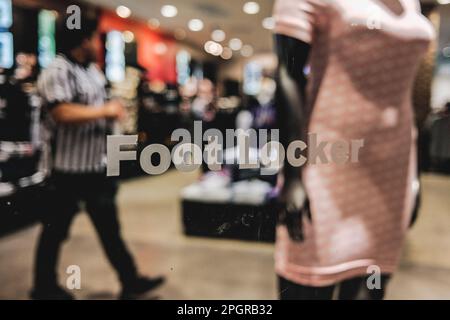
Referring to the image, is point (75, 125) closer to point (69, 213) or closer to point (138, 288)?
point (69, 213)

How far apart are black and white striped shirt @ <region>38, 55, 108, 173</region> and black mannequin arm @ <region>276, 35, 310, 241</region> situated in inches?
45.9

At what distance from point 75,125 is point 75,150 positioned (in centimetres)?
12

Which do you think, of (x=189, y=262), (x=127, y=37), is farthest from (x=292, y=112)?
(x=127, y=37)

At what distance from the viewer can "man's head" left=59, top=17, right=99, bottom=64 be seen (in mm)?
1921

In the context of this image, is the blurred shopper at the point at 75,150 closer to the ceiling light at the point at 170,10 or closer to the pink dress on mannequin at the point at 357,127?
the pink dress on mannequin at the point at 357,127

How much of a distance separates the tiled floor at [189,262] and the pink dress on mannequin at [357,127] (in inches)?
49.5

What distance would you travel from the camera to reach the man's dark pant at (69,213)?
2043 millimetres

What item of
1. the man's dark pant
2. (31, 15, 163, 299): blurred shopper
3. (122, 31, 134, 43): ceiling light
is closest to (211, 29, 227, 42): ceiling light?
(122, 31, 134, 43): ceiling light

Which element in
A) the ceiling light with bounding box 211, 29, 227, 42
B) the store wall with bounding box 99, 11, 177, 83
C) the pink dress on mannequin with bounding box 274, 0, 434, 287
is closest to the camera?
the pink dress on mannequin with bounding box 274, 0, 434, 287

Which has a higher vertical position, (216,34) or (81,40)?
(216,34)

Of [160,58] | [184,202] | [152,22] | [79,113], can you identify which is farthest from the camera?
[160,58]

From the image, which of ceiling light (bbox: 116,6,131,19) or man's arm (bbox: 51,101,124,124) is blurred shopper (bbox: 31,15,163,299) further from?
ceiling light (bbox: 116,6,131,19)

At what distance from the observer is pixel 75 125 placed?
79.7 inches

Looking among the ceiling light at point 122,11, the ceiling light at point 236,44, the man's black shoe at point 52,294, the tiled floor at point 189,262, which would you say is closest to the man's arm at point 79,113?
the ceiling light at point 122,11
